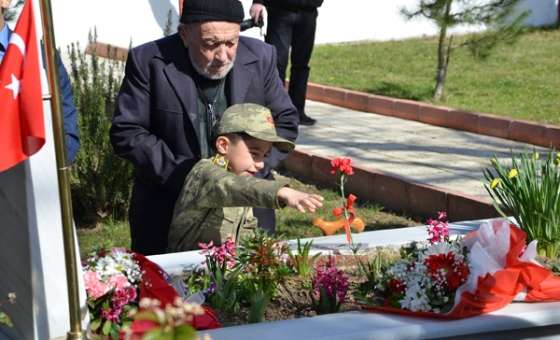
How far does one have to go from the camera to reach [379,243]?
4.96 m

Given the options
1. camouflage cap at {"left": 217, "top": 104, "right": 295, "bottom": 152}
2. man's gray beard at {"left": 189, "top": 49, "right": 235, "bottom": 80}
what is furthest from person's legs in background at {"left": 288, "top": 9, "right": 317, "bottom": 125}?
camouflage cap at {"left": 217, "top": 104, "right": 295, "bottom": 152}

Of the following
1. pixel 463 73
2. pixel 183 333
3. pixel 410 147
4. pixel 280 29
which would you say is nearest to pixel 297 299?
pixel 183 333

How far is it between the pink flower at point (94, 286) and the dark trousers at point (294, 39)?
278 inches

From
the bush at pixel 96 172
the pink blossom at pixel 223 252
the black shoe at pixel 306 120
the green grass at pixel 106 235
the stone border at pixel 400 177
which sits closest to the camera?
the pink blossom at pixel 223 252

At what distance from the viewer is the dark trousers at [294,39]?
11109 millimetres

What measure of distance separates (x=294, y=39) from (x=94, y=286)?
782cm

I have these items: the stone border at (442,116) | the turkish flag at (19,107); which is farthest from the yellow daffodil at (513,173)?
the stone border at (442,116)

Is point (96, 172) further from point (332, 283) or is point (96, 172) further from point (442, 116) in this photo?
point (442, 116)

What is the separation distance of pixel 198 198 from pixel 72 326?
135 cm

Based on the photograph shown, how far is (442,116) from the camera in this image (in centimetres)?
1170

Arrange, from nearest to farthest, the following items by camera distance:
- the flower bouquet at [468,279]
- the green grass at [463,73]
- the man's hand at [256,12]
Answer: the flower bouquet at [468,279]
the man's hand at [256,12]
the green grass at [463,73]

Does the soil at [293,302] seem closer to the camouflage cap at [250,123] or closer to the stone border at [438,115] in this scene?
the camouflage cap at [250,123]

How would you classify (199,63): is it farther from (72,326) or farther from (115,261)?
(72,326)

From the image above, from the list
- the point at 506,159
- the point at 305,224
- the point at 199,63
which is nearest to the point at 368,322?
the point at 199,63
